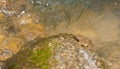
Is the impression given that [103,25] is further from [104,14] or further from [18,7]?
[18,7]

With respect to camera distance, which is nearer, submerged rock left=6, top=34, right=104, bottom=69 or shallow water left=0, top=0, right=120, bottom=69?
submerged rock left=6, top=34, right=104, bottom=69

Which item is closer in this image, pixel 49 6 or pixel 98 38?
pixel 98 38

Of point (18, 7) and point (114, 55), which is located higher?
point (18, 7)

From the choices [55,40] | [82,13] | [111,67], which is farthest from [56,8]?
[111,67]

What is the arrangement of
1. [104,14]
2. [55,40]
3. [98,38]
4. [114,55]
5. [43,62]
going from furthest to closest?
[104,14] → [98,38] → [114,55] → [55,40] → [43,62]

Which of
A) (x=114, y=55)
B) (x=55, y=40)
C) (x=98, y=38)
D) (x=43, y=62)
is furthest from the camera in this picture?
(x=98, y=38)

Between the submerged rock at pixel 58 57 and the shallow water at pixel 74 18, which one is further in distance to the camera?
the shallow water at pixel 74 18

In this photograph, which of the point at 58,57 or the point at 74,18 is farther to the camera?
the point at 74,18
